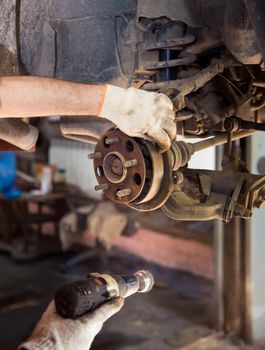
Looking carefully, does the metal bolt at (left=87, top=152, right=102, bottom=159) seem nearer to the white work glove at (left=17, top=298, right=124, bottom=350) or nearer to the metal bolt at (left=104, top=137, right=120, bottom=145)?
the metal bolt at (left=104, top=137, right=120, bottom=145)

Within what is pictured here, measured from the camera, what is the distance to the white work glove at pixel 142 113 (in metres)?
0.77

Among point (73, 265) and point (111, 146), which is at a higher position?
point (111, 146)

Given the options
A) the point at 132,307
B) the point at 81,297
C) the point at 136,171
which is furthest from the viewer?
the point at 132,307

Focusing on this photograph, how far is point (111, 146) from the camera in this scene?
0.80 m

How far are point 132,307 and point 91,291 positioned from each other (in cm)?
199

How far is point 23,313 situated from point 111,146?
2.15 meters

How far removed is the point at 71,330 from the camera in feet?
3.02

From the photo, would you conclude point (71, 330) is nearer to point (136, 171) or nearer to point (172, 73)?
point (136, 171)

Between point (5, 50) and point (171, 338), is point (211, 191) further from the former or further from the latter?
point (171, 338)

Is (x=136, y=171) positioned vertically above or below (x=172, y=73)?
below

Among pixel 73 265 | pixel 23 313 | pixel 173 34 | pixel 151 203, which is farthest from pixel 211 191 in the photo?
pixel 73 265

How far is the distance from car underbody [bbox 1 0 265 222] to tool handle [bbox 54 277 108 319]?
20 centimetres

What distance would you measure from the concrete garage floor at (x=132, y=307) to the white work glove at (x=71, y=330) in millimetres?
1421

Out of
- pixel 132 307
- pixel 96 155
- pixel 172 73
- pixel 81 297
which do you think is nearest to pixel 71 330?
pixel 81 297
